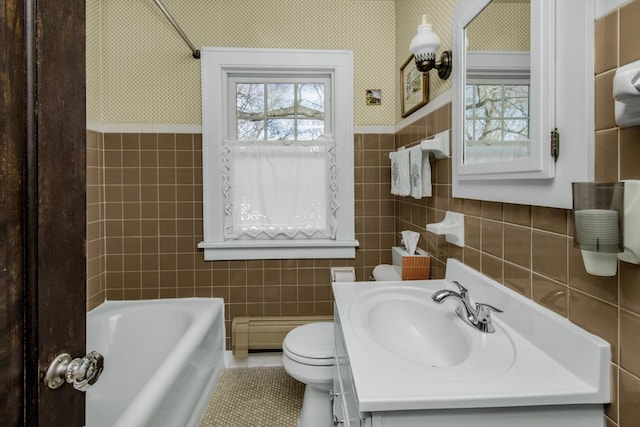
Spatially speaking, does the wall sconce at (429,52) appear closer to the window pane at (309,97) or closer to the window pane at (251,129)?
the window pane at (309,97)

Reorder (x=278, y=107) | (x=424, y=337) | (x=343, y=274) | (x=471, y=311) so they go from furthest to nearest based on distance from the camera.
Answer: (x=278, y=107), (x=343, y=274), (x=424, y=337), (x=471, y=311)

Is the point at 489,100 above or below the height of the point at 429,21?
below

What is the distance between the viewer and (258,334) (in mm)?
2133

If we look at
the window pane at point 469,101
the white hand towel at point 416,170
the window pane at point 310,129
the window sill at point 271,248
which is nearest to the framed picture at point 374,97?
the window pane at point 310,129

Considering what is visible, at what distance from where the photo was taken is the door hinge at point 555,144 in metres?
0.79

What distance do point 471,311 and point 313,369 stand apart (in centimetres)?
82

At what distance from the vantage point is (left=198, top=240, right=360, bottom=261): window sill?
85.2 inches

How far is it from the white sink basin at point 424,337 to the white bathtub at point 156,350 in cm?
83

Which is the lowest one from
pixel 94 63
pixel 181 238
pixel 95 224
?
pixel 181 238

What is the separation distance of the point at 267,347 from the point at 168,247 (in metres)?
0.91

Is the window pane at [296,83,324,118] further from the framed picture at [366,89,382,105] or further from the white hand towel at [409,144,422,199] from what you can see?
the white hand towel at [409,144,422,199]

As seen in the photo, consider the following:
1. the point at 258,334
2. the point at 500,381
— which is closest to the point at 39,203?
the point at 500,381

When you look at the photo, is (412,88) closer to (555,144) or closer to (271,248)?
(555,144)

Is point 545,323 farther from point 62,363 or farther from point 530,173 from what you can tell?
point 62,363
